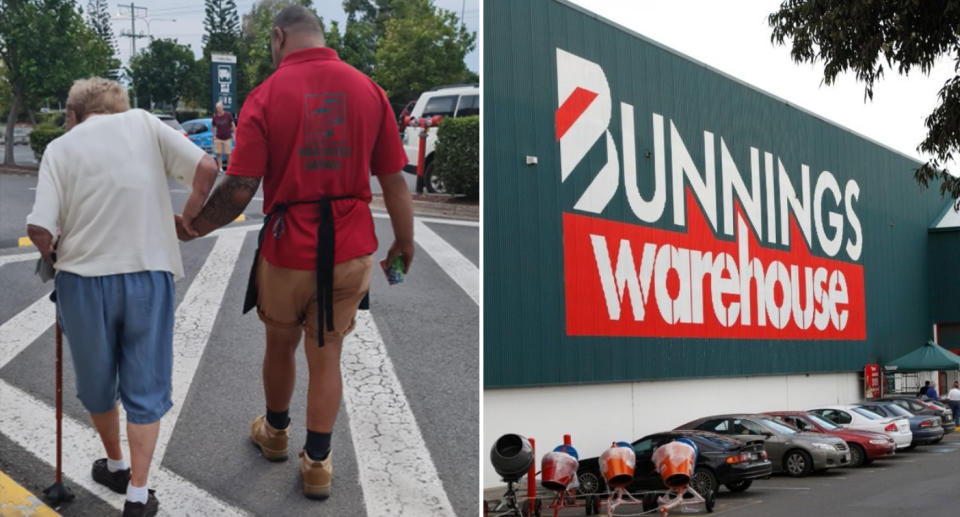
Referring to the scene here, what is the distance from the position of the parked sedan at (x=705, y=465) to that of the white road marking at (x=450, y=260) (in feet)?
32.5

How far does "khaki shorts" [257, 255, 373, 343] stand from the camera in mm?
4789

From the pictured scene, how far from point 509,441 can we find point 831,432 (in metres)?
13.6

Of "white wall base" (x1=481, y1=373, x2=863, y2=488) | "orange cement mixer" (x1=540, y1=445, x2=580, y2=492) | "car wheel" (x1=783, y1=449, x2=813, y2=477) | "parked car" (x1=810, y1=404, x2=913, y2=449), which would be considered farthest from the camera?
"parked car" (x1=810, y1=404, x2=913, y2=449)

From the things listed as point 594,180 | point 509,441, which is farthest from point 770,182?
point 509,441

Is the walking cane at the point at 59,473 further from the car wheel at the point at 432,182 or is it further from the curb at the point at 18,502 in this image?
the car wheel at the point at 432,182

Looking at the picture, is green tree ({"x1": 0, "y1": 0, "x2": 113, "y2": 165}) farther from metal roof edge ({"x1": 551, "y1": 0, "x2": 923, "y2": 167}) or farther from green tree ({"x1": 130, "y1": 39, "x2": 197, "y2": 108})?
metal roof edge ({"x1": 551, "y1": 0, "x2": 923, "y2": 167})

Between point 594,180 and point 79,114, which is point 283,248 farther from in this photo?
point 594,180

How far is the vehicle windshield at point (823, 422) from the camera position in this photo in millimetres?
20750

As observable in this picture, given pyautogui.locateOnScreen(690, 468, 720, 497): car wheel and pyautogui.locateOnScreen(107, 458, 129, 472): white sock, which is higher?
pyautogui.locateOnScreen(107, 458, 129, 472): white sock

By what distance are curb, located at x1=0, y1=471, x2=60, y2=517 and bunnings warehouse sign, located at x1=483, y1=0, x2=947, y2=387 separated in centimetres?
1098

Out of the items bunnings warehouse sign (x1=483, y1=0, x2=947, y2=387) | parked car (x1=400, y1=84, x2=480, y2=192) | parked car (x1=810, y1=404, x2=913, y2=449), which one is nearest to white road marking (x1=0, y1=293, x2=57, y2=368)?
parked car (x1=400, y1=84, x2=480, y2=192)

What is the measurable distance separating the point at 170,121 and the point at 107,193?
1.66 feet

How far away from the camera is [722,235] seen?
930 inches

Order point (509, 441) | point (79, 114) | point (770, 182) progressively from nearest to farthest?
point (79, 114) < point (509, 441) < point (770, 182)
